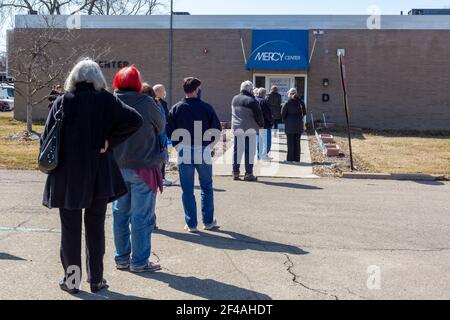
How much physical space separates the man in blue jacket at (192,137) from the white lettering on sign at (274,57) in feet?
60.7

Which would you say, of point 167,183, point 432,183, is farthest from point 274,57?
point 167,183

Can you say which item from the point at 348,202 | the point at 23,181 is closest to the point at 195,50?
the point at 23,181

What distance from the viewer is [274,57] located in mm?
25672

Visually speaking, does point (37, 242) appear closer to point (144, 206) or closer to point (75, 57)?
Result: point (144, 206)

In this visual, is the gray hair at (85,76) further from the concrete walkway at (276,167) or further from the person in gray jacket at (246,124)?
the concrete walkway at (276,167)

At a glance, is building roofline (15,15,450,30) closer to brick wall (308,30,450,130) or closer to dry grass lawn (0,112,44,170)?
brick wall (308,30,450,130)

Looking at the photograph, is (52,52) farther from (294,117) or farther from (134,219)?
(134,219)

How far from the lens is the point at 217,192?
10.7m

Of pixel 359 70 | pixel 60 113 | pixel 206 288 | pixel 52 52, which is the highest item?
pixel 52 52

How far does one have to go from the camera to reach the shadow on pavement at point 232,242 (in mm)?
6805

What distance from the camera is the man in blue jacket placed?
7.48 meters

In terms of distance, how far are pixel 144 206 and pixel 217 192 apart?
4.97m

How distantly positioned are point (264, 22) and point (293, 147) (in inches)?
512

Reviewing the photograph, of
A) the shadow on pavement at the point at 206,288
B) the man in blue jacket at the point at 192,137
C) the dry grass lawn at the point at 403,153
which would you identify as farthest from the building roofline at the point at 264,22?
the shadow on pavement at the point at 206,288
